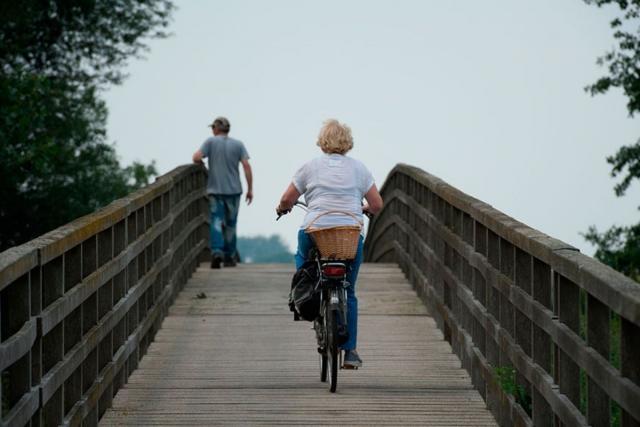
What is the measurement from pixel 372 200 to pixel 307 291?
30.1 inches

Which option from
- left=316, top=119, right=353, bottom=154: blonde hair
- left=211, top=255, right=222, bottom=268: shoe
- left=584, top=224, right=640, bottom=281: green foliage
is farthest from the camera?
left=584, top=224, right=640, bottom=281: green foliage

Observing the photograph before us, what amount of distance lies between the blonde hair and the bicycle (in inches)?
26.7

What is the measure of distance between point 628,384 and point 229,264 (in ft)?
44.3

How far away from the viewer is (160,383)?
1010 cm

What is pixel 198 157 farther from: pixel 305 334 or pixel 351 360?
pixel 351 360

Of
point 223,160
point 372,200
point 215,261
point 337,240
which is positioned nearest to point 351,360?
point 337,240

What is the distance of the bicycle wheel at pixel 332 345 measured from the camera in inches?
374

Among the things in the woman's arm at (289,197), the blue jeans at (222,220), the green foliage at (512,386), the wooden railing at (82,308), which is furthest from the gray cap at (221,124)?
the green foliage at (512,386)

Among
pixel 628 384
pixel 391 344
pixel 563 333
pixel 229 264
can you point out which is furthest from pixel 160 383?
pixel 229 264

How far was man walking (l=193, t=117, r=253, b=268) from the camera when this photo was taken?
1723cm

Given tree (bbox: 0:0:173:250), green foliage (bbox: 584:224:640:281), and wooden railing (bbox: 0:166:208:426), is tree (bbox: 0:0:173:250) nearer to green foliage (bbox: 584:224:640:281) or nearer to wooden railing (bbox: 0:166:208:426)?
green foliage (bbox: 584:224:640:281)

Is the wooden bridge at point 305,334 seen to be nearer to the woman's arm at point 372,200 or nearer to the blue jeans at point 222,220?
the woman's arm at point 372,200

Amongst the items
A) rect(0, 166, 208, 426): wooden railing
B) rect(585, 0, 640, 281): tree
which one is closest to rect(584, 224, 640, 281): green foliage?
rect(585, 0, 640, 281): tree

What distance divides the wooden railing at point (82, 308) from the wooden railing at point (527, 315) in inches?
89.5
